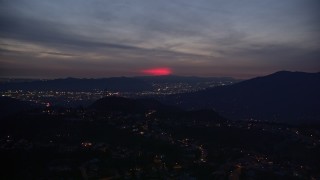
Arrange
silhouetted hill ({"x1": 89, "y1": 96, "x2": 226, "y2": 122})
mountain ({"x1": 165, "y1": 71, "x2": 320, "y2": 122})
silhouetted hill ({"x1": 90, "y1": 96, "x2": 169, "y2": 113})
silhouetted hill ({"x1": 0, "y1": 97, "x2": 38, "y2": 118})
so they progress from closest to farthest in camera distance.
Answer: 1. silhouetted hill ({"x1": 89, "y1": 96, "x2": 226, "y2": 122})
2. silhouetted hill ({"x1": 90, "y1": 96, "x2": 169, "y2": 113})
3. silhouetted hill ({"x1": 0, "y1": 97, "x2": 38, "y2": 118})
4. mountain ({"x1": 165, "y1": 71, "x2": 320, "y2": 122})

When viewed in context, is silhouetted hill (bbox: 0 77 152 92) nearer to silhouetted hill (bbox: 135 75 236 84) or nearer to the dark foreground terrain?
silhouetted hill (bbox: 135 75 236 84)

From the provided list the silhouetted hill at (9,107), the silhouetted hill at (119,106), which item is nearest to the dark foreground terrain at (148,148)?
the silhouetted hill at (119,106)

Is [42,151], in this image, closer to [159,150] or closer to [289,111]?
[159,150]

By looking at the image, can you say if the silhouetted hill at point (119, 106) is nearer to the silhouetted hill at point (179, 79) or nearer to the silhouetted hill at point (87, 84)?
the silhouetted hill at point (87, 84)

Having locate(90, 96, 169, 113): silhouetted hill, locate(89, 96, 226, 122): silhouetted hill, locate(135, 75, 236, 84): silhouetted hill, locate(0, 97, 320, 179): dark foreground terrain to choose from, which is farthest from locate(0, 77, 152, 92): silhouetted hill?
locate(0, 97, 320, 179): dark foreground terrain

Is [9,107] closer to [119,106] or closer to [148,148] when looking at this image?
[119,106]

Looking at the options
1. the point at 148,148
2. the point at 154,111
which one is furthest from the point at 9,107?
the point at 148,148

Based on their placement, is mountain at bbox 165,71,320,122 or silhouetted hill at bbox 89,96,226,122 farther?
mountain at bbox 165,71,320,122

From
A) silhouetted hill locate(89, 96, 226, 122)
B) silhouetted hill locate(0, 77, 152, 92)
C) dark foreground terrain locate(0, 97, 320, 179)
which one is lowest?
dark foreground terrain locate(0, 97, 320, 179)

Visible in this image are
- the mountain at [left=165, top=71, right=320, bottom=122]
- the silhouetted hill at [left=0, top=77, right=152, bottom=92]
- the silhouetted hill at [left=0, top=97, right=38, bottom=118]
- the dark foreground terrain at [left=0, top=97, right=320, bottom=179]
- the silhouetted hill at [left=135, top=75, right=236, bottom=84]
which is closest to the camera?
the dark foreground terrain at [left=0, top=97, right=320, bottom=179]
